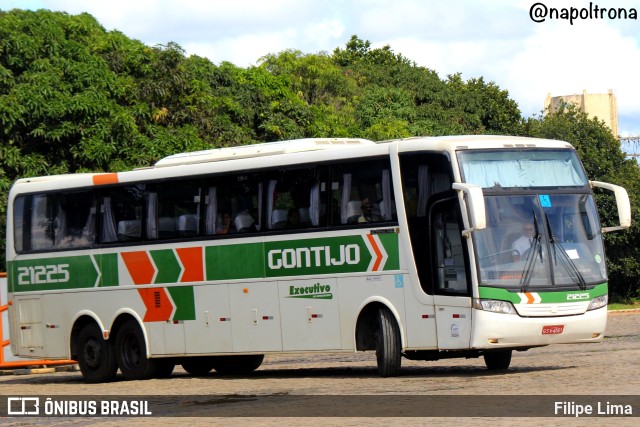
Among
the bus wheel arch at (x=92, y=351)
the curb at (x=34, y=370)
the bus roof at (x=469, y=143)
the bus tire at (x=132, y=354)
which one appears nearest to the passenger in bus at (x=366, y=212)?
the bus roof at (x=469, y=143)

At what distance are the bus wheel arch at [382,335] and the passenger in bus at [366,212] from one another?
49.4 inches

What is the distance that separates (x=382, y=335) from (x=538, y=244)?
267 cm

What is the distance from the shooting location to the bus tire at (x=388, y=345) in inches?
752

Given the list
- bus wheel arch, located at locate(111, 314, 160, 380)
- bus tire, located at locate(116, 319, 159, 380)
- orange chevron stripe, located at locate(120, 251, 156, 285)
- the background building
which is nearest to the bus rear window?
orange chevron stripe, located at locate(120, 251, 156, 285)

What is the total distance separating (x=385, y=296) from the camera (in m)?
19.3

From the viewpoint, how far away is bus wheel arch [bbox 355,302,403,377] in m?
19.1

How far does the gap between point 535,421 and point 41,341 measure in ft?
45.0

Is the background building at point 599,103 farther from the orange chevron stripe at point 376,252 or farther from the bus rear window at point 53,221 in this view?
the orange chevron stripe at point 376,252

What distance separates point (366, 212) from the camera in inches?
767

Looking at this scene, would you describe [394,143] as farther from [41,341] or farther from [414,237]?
[41,341]

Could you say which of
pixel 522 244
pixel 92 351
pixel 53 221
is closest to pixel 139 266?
pixel 92 351

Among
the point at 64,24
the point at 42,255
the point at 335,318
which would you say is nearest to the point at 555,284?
the point at 335,318

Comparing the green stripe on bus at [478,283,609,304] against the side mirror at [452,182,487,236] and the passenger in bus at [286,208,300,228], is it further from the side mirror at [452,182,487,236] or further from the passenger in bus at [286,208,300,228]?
the passenger in bus at [286,208,300,228]

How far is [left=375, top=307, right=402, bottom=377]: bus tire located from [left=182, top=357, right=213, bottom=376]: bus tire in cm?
502
